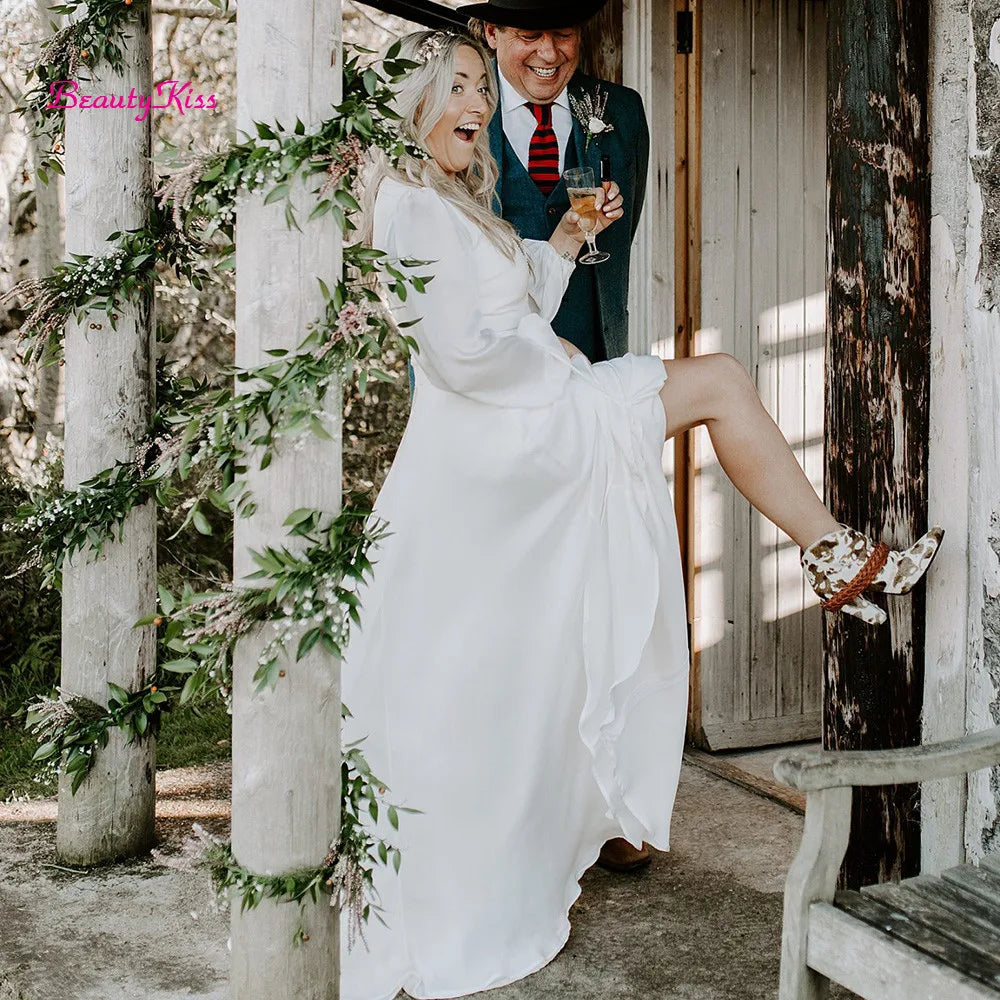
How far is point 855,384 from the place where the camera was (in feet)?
9.96

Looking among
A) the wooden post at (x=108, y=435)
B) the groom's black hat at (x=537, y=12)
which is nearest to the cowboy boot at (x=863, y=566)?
the groom's black hat at (x=537, y=12)

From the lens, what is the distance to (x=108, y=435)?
3.59 metres

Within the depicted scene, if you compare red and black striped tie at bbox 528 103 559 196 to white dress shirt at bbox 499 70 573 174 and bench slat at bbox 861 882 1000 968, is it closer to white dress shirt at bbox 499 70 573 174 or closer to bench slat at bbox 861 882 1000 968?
white dress shirt at bbox 499 70 573 174

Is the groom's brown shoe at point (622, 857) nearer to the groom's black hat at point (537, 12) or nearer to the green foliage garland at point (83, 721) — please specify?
the green foliage garland at point (83, 721)

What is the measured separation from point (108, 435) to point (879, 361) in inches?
79.3

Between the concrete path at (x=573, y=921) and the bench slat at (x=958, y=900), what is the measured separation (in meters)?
0.65

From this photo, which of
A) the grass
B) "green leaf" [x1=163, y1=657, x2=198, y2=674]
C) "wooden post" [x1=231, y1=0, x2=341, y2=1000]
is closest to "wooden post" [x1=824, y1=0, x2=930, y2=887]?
"wooden post" [x1=231, y1=0, x2=341, y2=1000]

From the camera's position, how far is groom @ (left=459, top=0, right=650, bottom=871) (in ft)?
11.9

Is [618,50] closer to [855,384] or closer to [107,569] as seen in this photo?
[855,384]

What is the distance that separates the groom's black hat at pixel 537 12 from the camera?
3.58m

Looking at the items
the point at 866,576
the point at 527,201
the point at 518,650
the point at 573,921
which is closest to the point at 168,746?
the point at 573,921

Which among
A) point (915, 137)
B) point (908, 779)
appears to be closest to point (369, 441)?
point (915, 137)

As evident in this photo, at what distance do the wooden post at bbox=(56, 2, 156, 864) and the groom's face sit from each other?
0.98 m

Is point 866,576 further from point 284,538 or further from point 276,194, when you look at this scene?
point 276,194
